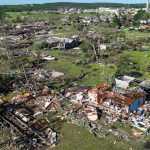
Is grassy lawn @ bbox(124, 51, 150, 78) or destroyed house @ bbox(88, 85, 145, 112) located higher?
destroyed house @ bbox(88, 85, 145, 112)

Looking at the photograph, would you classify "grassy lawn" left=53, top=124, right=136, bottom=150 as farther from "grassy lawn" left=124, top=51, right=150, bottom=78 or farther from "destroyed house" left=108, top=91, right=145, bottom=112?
"grassy lawn" left=124, top=51, right=150, bottom=78

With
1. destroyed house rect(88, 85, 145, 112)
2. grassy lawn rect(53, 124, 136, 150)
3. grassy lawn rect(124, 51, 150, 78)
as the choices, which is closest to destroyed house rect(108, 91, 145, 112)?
destroyed house rect(88, 85, 145, 112)

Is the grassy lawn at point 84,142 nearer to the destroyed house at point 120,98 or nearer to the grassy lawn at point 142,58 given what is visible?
the destroyed house at point 120,98

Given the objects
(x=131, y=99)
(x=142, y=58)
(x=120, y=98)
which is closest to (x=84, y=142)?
(x=120, y=98)

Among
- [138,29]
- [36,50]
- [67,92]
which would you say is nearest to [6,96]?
[67,92]

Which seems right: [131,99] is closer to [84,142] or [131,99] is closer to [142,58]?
[84,142]

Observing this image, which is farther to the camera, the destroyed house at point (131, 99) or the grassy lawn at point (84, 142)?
the destroyed house at point (131, 99)

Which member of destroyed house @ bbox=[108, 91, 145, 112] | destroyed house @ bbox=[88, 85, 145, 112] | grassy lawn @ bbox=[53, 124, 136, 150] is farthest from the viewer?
destroyed house @ bbox=[88, 85, 145, 112]

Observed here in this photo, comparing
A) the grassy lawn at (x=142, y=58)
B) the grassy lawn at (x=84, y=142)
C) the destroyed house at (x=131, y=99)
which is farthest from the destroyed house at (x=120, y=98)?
the grassy lawn at (x=142, y=58)
